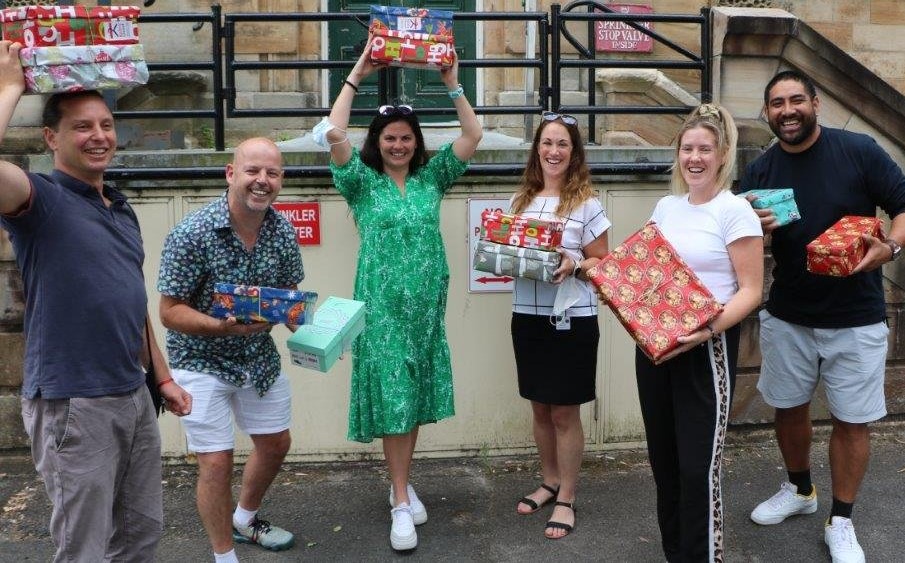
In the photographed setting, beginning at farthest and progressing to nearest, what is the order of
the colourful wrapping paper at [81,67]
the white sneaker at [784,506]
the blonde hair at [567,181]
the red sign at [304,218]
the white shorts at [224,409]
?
the red sign at [304,218], the white sneaker at [784,506], the blonde hair at [567,181], the white shorts at [224,409], the colourful wrapping paper at [81,67]

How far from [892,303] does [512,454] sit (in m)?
2.60

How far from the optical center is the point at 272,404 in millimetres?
3939

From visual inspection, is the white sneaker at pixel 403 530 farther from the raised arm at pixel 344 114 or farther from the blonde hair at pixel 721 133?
the blonde hair at pixel 721 133

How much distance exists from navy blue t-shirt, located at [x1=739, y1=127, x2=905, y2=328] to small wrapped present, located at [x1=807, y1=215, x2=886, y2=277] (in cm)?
14

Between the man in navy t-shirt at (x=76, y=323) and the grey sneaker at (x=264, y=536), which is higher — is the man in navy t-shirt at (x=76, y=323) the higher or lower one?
the higher one

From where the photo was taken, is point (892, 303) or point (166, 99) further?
point (166, 99)

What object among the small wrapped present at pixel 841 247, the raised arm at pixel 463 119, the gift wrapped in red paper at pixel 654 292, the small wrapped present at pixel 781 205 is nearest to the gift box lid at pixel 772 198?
the small wrapped present at pixel 781 205

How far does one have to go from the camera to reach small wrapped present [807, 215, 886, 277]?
382 centimetres

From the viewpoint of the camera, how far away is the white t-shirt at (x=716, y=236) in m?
3.52

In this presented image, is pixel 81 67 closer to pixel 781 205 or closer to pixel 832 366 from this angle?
pixel 781 205

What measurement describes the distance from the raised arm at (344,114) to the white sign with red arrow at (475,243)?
1.21 metres

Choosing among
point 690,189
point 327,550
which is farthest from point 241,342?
point 690,189

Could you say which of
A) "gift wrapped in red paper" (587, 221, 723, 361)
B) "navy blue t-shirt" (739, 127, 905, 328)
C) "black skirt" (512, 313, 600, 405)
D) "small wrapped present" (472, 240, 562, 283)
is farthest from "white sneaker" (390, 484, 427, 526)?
"navy blue t-shirt" (739, 127, 905, 328)

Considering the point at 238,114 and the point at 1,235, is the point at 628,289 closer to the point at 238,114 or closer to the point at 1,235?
the point at 238,114
